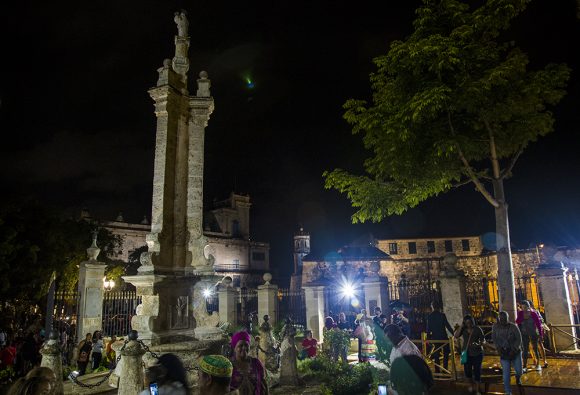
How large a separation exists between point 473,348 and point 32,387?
7.77 meters

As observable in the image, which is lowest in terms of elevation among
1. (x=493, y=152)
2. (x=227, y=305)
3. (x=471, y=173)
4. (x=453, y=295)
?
(x=227, y=305)

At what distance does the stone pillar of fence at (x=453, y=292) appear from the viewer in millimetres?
11930

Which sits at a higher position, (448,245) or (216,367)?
(448,245)

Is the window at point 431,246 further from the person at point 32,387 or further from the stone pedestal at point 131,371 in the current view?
the person at point 32,387

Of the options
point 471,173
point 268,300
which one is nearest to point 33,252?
point 268,300

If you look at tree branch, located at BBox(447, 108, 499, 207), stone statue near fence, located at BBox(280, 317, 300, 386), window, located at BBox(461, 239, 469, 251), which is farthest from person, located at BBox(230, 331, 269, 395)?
window, located at BBox(461, 239, 469, 251)

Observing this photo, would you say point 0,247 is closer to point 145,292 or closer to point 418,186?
point 145,292

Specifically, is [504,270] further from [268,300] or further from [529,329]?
[268,300]

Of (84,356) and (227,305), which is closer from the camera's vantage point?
(84,356)

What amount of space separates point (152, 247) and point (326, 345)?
690 centimetres

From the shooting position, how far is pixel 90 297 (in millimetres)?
13625

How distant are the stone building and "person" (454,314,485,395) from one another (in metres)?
53.1

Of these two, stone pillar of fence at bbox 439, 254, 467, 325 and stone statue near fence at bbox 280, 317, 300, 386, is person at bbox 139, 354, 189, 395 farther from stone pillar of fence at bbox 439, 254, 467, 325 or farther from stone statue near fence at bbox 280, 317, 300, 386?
stone pillar of fence at bbox 439, 254, 467, 325

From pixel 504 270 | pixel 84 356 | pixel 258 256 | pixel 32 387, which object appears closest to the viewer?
pixel 32 387
